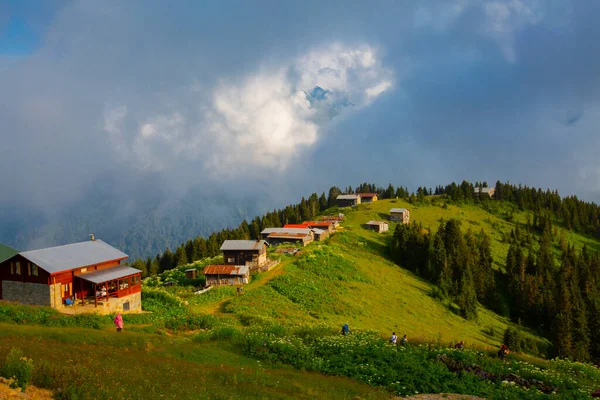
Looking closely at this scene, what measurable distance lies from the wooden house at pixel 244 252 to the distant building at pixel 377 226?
5108 centimetres

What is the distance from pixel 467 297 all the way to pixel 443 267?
38.4ft

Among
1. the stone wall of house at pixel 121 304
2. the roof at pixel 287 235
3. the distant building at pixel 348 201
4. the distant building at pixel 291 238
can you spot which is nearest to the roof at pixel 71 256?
the stone wall of house at pixel 121 304

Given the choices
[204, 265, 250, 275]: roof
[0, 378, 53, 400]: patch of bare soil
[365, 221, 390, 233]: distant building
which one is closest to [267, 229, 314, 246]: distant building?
[365, 221, 390, 233]: distant building

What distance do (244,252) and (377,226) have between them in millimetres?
54559

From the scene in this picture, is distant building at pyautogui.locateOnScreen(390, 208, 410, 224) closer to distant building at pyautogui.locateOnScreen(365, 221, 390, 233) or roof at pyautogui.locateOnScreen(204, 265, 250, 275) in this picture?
distant building at pyautogui.locateOnScreen(365, 221, 390, 233)

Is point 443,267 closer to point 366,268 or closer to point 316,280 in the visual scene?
point 366,268

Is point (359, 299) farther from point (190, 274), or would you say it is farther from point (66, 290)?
point (66, 290)

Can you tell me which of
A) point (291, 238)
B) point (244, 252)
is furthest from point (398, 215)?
point (244, 252)

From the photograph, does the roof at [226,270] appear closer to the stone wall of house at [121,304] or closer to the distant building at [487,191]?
the stone wall of house at [121,304]

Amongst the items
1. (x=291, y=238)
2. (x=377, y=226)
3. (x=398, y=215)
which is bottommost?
(x=291, y=238)

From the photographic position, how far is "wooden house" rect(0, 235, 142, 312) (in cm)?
3956

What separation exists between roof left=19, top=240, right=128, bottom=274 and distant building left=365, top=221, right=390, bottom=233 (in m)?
76.5

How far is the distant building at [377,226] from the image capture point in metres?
113

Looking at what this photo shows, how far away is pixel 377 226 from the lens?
113 meters
